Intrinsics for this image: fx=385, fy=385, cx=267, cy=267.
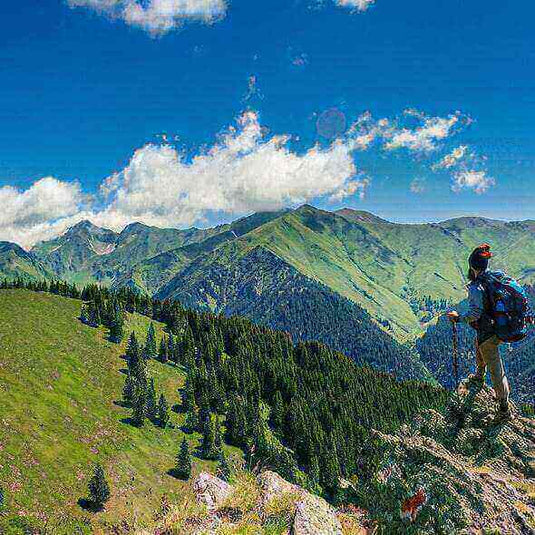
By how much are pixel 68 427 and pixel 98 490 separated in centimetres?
2172

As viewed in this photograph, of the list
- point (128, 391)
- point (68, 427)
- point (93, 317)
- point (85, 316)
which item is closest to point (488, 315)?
point (68, 427)

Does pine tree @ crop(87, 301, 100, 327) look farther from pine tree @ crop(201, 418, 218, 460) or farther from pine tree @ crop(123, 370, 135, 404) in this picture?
pine tree @ crop(201, 418, 218, 460)

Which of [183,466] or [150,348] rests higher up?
[150,348]

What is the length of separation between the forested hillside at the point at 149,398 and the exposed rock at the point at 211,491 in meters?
9.96

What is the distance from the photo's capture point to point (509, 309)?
1070 cm

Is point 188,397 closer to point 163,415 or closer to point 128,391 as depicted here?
point 163,415

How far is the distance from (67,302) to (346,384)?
11719cm

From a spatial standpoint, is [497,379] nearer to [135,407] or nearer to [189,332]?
[135,407]

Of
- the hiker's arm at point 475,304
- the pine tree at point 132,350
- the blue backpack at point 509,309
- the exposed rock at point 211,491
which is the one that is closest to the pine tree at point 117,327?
the pine tree at point 132,350

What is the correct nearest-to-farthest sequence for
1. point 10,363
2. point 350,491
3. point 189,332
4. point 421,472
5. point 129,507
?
point 421,472, point 350,491, point 129,507, point 10,363, point 189,332

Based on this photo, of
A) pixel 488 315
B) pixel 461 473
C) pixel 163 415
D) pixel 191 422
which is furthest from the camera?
pixel 191 422

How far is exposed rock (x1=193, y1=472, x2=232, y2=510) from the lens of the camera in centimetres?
959

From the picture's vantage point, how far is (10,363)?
90.8m

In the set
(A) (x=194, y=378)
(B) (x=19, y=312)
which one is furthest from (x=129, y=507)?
(B) (x=19, y=312)
